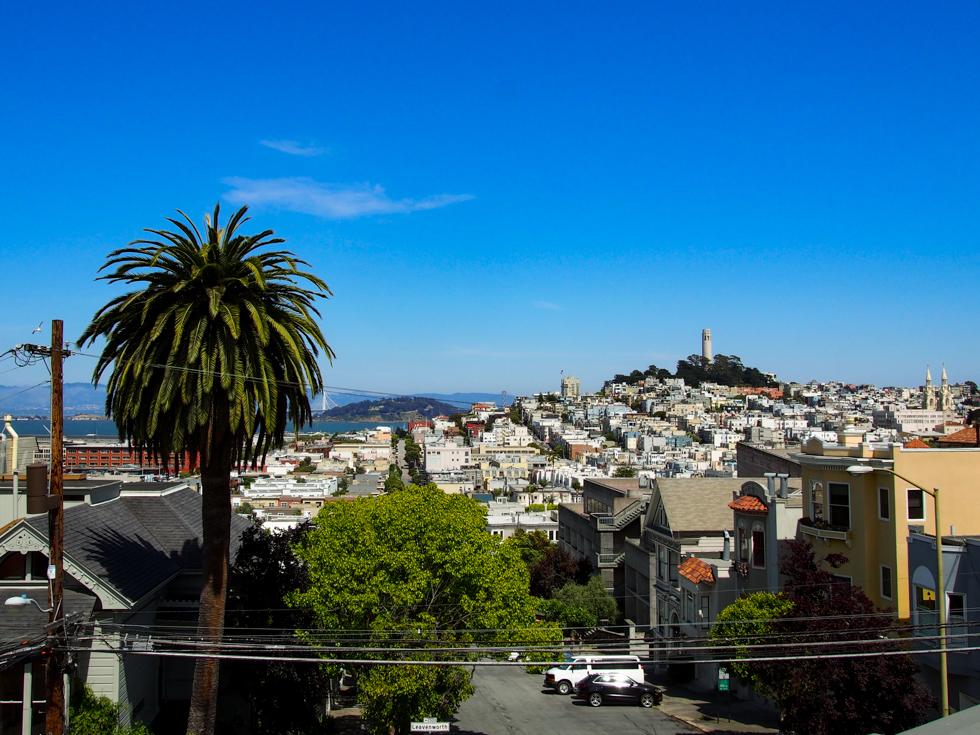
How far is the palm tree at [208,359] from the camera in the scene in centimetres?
1789

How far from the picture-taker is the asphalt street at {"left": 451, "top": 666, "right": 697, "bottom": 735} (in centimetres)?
2927

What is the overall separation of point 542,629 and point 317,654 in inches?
272

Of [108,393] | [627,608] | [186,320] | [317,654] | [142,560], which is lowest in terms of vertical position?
[627,608]

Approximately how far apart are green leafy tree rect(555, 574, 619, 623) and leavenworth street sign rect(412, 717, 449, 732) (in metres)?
29.0

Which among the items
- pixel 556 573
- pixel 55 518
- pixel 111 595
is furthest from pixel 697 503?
pixel 55 518

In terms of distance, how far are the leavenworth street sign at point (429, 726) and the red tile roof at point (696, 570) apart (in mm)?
17729

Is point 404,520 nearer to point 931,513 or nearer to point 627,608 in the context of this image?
point 931,513

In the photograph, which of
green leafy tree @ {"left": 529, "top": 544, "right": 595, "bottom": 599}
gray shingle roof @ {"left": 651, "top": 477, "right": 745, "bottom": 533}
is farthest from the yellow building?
green leafy tree @ {"left": 529, "top": 544, "right": 595, "bottom": 599}

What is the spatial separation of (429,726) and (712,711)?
1489 cm

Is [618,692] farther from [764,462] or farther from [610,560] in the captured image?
[764,462]

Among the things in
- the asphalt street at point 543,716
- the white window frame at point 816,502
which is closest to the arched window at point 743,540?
the white window frame at point 816,502

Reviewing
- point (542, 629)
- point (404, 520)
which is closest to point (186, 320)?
point (404, 520)

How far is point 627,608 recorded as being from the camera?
52875 millimetres

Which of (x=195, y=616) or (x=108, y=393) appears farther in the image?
(x=195, y=616)
